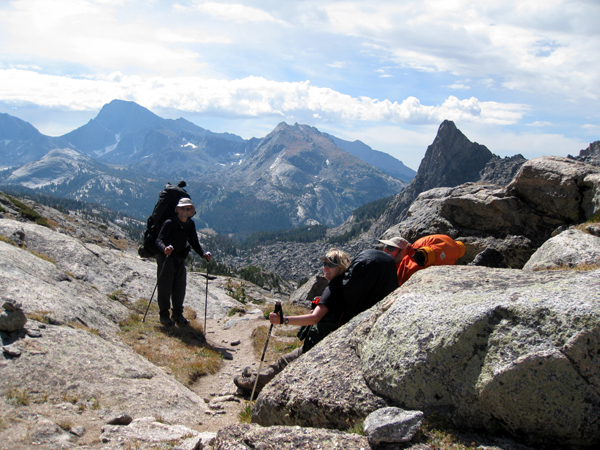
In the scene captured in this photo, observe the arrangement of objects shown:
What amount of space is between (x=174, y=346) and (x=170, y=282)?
288 cm

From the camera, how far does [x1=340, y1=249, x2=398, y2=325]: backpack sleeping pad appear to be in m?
8.56

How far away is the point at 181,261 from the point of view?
623 inches

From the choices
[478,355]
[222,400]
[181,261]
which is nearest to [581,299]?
[478,355]

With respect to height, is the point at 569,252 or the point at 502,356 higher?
the point at 569,252

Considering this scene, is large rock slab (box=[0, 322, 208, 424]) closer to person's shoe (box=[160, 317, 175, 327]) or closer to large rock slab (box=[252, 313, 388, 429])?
large rock slab (box=[252, 313, 388, 429])

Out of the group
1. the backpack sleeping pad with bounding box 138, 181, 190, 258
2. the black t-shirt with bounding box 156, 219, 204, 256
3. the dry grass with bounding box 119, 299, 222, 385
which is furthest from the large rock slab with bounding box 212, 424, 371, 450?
the backpack sleeping pad with bounding box 138, 181, 190, 258

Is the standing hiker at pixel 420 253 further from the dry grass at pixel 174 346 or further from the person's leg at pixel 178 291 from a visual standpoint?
the person's leg at pixel 178 291

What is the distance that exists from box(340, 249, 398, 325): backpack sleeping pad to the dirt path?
145 inches

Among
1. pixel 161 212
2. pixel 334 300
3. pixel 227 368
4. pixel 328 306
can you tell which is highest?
pixel 161 212

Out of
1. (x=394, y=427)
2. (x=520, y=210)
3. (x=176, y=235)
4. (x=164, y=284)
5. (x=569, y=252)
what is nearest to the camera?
(x=394, y=427)

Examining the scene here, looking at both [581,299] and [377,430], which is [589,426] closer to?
[581,299]

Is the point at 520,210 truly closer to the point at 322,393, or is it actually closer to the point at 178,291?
the point at 178,291

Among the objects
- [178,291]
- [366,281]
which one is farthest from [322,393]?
[178,291]

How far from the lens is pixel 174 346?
44.8 ft
